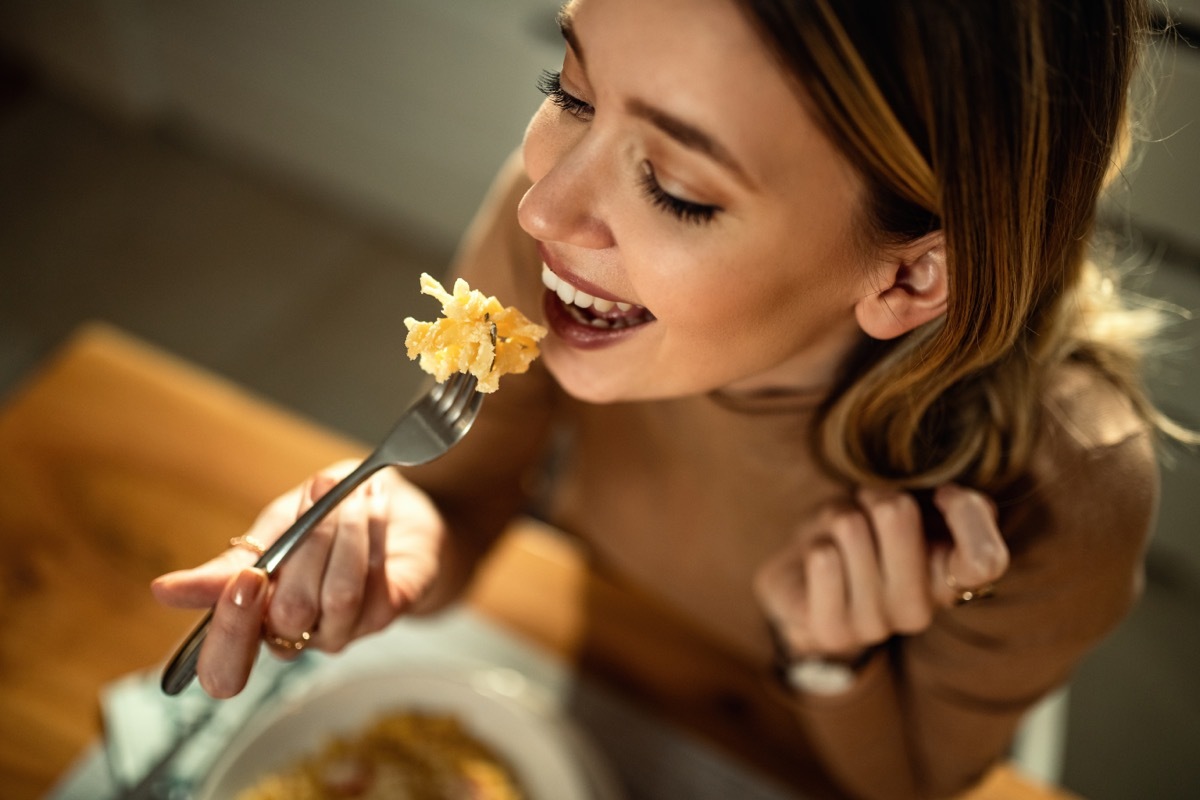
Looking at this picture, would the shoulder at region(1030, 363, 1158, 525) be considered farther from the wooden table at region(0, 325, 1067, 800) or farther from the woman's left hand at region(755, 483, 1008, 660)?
the wooden table at region(0, 325, 1067, 800)

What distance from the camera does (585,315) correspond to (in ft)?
3.03

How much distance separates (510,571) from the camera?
122 centimetres

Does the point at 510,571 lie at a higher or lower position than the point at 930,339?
lower

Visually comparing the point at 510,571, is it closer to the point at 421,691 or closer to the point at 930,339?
the point at 421,691

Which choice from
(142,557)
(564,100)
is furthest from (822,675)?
(142,557)

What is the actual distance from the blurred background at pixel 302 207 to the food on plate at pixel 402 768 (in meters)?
1.54

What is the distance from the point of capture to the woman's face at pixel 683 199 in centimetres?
66

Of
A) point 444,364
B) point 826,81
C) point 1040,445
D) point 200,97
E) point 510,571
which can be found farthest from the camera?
point 200,97

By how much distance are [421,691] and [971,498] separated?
586 millimetres

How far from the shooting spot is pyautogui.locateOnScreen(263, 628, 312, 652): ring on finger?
2.56ft

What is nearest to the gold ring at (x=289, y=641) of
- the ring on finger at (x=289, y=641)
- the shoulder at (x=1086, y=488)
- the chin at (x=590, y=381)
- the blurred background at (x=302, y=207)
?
the ring on finger at (x=289, y=641)

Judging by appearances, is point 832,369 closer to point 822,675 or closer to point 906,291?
point 906,291

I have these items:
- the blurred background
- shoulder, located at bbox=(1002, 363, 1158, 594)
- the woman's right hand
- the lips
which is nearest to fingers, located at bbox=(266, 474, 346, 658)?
the woman's right hand

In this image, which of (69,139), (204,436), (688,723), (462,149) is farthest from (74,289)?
(688,723)
